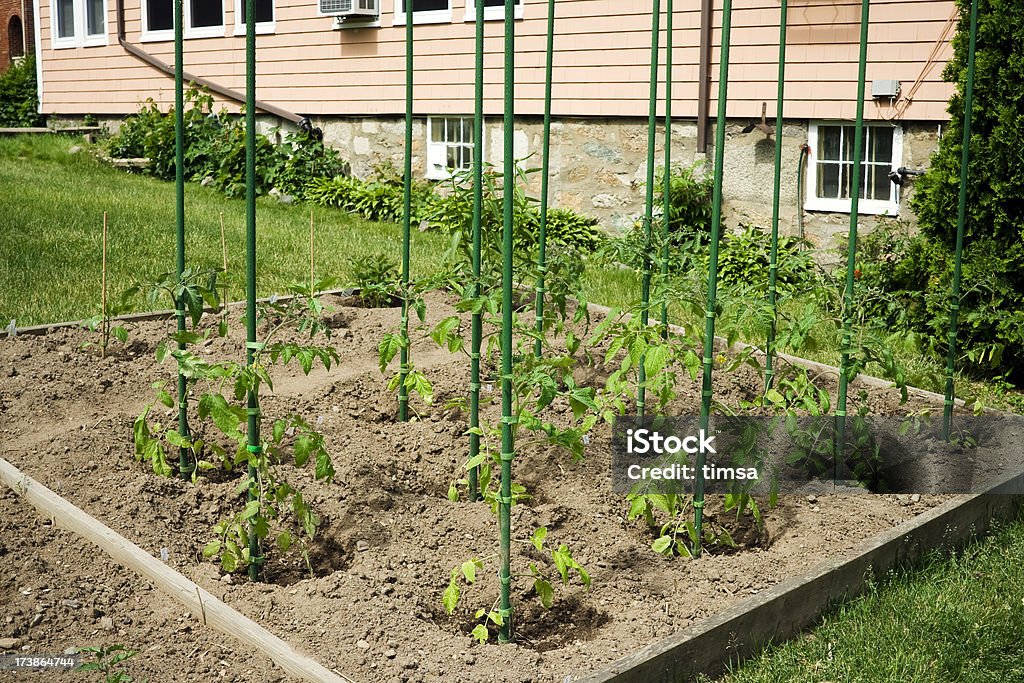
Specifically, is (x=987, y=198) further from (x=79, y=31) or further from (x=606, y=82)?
(x=79, y=31)

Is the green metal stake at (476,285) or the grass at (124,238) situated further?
the grass at (124,238)

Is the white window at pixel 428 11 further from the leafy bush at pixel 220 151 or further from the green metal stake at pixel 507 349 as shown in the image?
the green metal stake at pixel 507 349

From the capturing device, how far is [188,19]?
14.8 metres

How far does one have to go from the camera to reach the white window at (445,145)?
1213 centimetres

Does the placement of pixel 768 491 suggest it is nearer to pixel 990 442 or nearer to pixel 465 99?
pixel 990 442

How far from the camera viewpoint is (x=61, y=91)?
1670cm

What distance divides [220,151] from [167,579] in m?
10.2

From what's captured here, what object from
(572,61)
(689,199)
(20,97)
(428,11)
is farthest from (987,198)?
(20,97)

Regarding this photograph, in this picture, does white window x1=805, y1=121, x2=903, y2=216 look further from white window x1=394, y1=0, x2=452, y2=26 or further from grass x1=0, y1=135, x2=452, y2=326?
white window x1=394, y1=0, x2=452, y2=26

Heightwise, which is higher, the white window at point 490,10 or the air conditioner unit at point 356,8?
the air conditioner unit at point 356,8

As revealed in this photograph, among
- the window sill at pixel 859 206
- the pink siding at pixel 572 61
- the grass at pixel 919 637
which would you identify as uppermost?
the pink siding at pixel 572 61

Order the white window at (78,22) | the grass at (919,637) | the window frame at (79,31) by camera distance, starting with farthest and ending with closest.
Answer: the white window at (78,22)
the window frame at (79,31)
the grass at (919,637)

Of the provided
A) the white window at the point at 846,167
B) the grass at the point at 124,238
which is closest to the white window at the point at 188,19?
the grass at the point at 124,238

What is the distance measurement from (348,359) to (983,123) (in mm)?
3841
